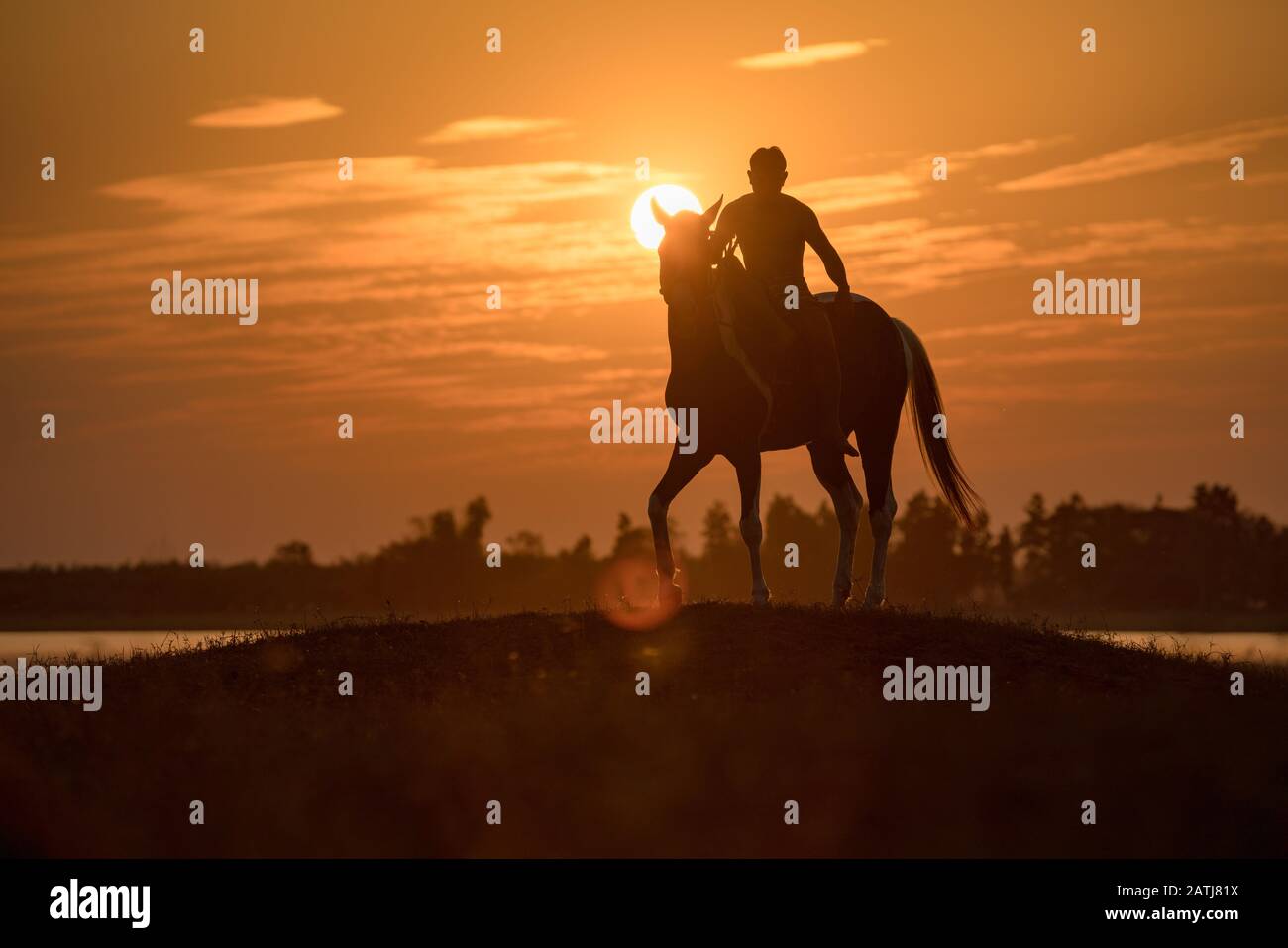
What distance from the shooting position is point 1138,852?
13.8 metres

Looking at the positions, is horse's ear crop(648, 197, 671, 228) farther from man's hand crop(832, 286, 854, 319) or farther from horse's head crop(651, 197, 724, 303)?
man's hand crop(832, 286, 854, 319)

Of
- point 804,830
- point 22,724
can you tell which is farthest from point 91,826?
point 804,830

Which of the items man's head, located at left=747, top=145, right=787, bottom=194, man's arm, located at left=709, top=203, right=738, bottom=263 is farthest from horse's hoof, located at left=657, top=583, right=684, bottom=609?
man's head, located at left=747, top=145, right=787, bottom=194

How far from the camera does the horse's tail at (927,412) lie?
2331cm

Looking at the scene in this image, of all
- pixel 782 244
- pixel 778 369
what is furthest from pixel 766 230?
pixel 778 369

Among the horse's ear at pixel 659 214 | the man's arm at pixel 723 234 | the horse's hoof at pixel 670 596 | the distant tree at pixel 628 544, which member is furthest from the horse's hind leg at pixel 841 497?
the distant tree at pixel 628 544

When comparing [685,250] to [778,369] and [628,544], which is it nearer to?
[778,369]

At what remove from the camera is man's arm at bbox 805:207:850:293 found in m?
21.2

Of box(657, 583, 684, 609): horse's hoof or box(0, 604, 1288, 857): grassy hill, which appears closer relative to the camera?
box(0, 604, 1288, 857): grassy hill

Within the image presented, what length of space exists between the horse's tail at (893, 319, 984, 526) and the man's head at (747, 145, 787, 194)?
10.9 feet

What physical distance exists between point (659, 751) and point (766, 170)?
8.75 m

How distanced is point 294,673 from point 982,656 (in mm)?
8076
